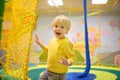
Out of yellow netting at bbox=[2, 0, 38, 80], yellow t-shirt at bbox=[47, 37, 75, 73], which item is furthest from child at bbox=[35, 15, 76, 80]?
yellow netting at bbox=[2, 0, 38, 80]

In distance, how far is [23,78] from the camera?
1.01 meters

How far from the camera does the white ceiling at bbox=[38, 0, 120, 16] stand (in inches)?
185

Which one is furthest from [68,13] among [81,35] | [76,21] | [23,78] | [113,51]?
[23,78]

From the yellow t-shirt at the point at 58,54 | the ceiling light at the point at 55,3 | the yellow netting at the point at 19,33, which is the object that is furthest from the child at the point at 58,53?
the ceiling light at the point at 55,3

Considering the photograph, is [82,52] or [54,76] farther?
Answer: [82,52]

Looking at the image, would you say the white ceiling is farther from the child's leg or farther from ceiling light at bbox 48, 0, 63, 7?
the child's leg

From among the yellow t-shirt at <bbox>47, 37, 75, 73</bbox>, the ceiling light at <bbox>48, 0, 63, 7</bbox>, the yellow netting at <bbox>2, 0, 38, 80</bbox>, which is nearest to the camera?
the yellow netting at <bbox>2, 0, 38, 80</bbox>

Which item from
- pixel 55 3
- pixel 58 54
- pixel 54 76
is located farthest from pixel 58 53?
pixel 55 3

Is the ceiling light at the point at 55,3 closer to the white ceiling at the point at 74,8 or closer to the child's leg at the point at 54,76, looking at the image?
the white ceiling at the point at 74,8

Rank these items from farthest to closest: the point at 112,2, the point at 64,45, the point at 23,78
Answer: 1. the point at 112,2
2. the point at 64,45
3. the point at 23,78

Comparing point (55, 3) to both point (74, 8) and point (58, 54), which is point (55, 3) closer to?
point (74, 8)

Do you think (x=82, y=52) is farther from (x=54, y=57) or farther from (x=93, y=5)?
(x=54, y=57)

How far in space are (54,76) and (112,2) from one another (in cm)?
366

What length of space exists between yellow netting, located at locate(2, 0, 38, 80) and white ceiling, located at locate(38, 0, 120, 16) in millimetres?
3560
